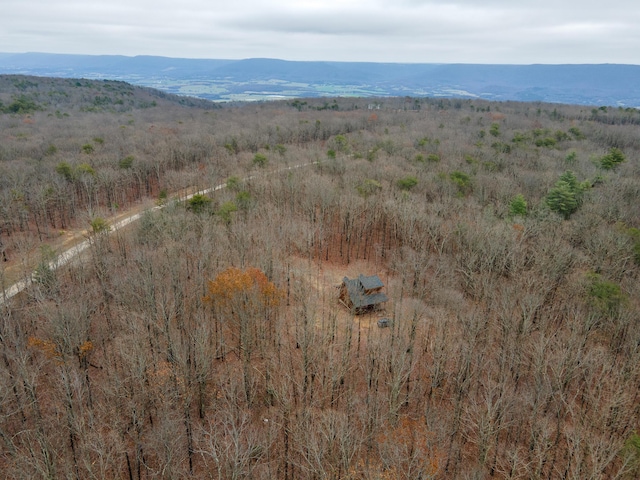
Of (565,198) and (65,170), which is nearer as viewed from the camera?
(565,198)

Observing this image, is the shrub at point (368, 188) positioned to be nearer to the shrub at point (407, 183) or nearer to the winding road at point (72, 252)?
the shrub at point (407, 183)

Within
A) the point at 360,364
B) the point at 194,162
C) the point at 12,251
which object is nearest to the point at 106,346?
the point at 360,364

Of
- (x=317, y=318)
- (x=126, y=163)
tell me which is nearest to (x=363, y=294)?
(x=317, y=318)

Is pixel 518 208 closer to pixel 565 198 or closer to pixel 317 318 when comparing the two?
pixel 565 198

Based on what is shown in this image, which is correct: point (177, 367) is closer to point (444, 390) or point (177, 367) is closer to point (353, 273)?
point (444, 390)

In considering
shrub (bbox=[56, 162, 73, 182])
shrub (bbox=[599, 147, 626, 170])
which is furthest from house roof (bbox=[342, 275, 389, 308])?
shrub (bbox=[599, 147, 626, 170])

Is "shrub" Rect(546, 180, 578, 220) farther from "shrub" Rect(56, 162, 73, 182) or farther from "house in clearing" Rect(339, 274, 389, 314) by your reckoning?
"shrub" Rect(56, 162, 73, 182)
